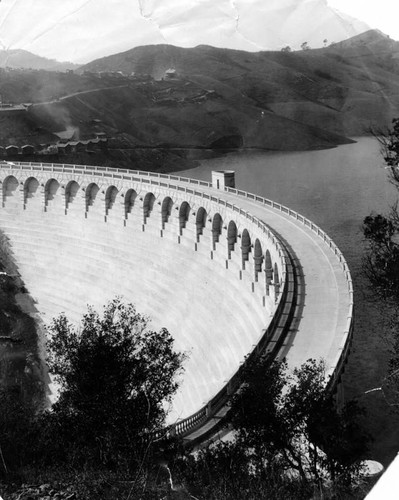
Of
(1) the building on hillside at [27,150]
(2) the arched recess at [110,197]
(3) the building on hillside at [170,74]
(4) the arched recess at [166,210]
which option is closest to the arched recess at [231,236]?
(4) the arched recess at [166,210]

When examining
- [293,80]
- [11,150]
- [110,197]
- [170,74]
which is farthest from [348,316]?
[170,74]

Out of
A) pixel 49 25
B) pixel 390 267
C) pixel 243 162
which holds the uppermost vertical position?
pixel 243 162

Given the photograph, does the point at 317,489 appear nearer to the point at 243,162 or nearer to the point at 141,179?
the point at 141,179

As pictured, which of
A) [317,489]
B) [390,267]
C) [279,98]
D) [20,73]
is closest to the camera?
[317,489]

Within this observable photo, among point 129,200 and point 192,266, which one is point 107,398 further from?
point 129,200

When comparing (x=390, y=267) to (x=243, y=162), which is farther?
(x=243, y=162)

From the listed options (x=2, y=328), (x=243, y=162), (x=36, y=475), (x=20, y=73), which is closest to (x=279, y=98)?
(x=243, y=162)
